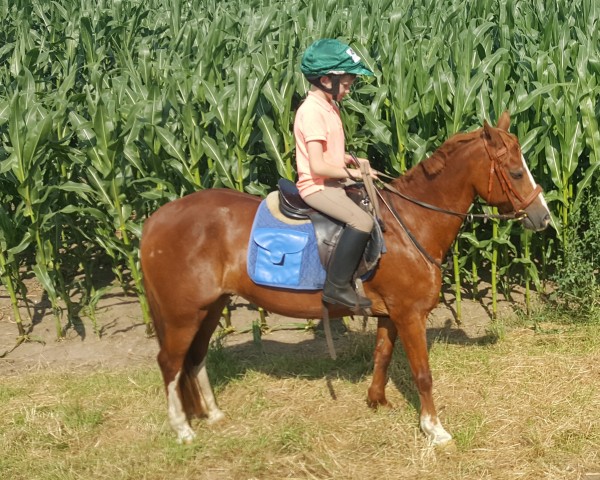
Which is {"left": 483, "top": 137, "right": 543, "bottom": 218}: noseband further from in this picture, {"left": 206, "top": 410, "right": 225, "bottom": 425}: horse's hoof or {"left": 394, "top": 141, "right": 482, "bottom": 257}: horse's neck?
{"left": 206, "top": 410, "right": 225, "bottom": 425}: horse's hoof

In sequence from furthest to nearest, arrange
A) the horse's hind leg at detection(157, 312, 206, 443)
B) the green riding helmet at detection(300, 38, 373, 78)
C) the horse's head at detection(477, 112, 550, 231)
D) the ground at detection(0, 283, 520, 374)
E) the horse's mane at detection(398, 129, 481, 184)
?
the ground at detection(0, 283, 520, 374) < the horse's hind leg at detection(157, 312, 206, 443) < the horse's mane at detection(398, 129, 481, 184) < the horse's head at detection(477, 112, 550, 231) < the green riding helmet at detection(300, 38, 373, 78)

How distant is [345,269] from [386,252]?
35cm

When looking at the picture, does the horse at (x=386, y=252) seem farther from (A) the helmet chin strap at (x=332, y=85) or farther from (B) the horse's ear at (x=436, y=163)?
(A) the helmet chin strap at (x=332, y=85)

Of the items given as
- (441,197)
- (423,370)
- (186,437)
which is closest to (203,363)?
(186,437)

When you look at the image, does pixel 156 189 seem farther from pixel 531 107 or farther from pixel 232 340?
pixel 531 107

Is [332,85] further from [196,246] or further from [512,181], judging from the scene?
[196,246]

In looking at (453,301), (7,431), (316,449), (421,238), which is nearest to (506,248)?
(453,301)

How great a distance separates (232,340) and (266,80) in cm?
251

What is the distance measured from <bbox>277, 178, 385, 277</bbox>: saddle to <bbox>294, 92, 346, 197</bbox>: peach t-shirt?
0.51 ft

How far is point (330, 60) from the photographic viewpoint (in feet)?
16.9

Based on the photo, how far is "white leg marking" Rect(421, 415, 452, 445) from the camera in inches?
222

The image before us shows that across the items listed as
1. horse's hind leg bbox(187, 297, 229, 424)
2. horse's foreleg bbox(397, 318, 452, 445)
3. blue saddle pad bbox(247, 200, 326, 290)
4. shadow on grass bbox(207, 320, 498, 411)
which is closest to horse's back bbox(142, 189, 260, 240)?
blue saddle pad bbox(247, 200, 326, 290)

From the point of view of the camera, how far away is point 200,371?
623 centimetres

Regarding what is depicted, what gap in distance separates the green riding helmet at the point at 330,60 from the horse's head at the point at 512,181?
98cm
